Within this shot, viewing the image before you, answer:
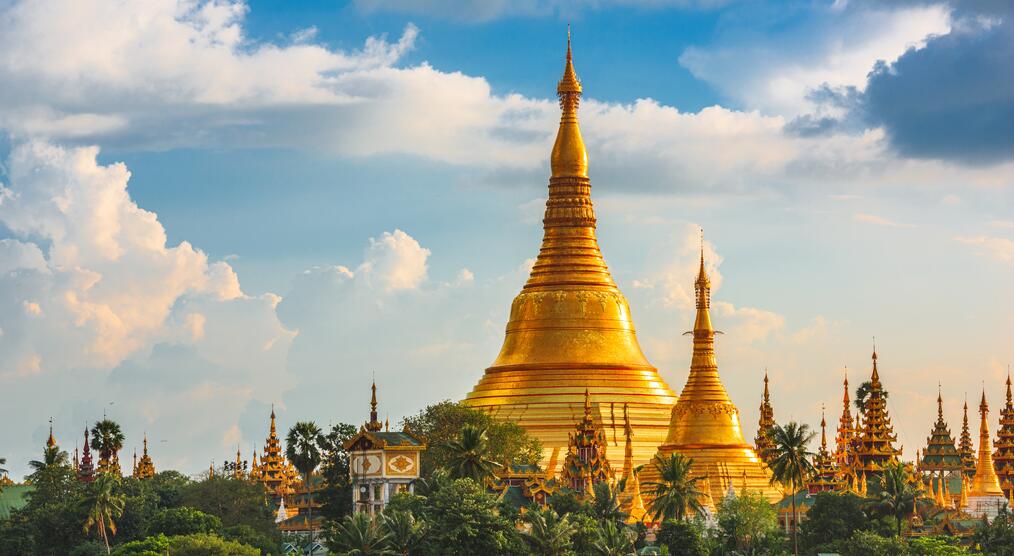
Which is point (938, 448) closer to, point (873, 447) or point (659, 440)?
point (873, 447)

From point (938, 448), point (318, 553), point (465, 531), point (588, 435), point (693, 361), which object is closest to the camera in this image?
point (465, 531)

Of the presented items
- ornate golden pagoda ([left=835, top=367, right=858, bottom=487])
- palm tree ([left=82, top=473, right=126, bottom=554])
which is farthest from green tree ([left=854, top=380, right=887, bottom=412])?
palm tree ([left=82, top=473, right=126, bottom=554])

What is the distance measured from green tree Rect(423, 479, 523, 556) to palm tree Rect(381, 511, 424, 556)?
503mm

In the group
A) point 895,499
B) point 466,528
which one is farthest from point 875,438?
point 466,528

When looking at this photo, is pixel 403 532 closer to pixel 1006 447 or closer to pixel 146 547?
pixel 146 547

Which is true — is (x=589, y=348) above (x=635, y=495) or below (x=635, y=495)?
above

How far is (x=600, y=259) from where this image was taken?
150000mm

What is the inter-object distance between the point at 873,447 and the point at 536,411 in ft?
77.4

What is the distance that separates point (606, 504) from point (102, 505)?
26.0 m

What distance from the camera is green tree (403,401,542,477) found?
124m

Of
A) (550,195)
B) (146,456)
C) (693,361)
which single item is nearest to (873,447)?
(693,361)

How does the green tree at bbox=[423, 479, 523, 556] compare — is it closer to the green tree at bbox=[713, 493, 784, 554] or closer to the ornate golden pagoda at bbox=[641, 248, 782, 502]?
the green tree at bbox=[713, 493, 784, 554]

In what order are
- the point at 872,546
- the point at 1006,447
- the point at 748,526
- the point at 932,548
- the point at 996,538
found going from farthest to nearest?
the point at 1006,447, the point at 748,526, the point at 996,538, the point at 872,546, the point at 932,548

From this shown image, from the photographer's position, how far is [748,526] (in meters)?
114
